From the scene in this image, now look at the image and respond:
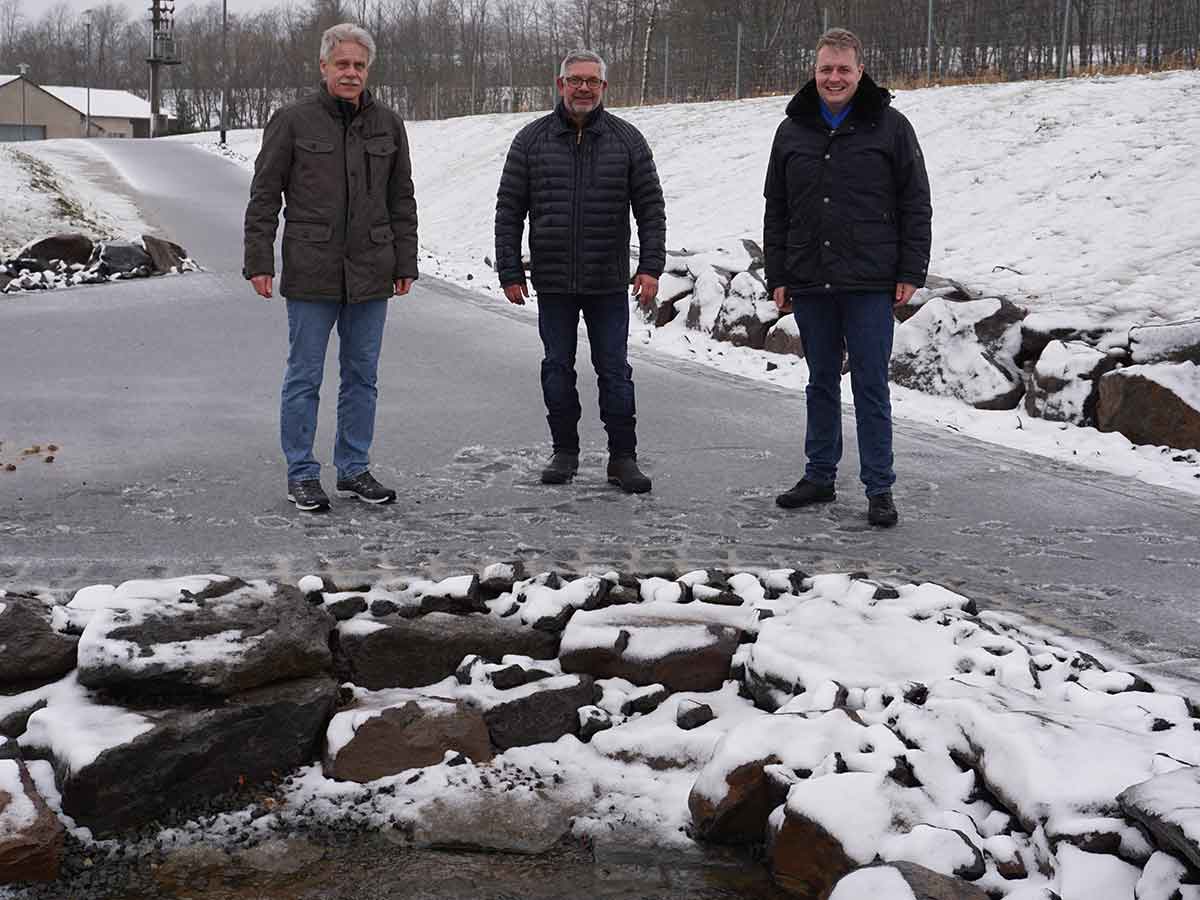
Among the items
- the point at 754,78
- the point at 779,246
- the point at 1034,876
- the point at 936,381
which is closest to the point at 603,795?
the point at 1034,876

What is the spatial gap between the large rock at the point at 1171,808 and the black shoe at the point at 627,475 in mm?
3519

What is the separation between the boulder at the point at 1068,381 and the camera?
8695 mm

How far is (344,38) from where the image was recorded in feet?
19.7

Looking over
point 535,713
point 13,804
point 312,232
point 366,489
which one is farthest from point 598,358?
point 13,804

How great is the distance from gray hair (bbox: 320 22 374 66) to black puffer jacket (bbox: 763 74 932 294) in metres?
1.91

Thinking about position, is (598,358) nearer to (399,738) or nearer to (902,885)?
(399,738)

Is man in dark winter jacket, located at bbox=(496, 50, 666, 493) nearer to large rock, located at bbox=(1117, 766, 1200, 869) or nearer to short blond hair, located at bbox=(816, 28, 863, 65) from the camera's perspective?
short blond hair, located at bbox=(816, 28, 863, 65)

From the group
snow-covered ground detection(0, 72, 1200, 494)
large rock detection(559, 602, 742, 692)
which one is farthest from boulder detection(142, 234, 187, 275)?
large rock detection(559, 602, 742, 692)

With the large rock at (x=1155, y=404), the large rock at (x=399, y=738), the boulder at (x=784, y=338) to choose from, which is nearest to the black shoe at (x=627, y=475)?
the large rock at (x=399, y=738)

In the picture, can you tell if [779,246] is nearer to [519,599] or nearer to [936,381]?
[519,599]

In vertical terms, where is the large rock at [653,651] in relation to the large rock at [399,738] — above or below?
above

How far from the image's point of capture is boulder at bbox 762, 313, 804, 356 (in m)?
11.3

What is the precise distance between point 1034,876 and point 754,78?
3108cm

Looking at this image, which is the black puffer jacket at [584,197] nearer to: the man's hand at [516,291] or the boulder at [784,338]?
the man's hand at [516,291]
